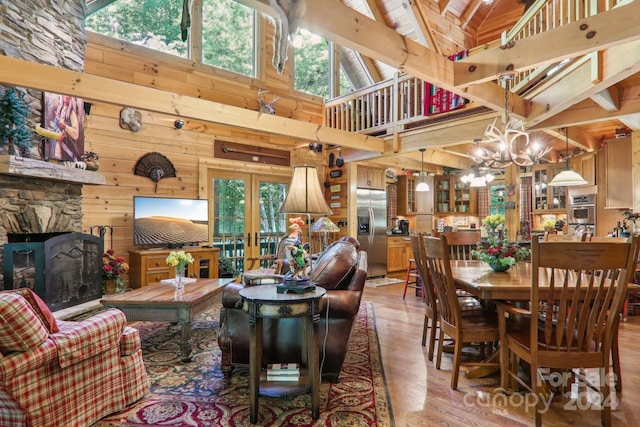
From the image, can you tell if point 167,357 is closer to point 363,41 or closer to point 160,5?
point 363,41

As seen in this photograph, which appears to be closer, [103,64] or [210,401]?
[210,401]

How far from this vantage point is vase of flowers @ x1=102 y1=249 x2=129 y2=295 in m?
4.48

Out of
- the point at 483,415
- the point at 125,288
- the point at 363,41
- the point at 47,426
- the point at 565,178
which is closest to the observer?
the point at 47,426

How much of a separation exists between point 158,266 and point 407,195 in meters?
5.65

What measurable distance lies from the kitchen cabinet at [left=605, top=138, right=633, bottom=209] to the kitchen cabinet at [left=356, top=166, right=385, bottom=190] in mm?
3849

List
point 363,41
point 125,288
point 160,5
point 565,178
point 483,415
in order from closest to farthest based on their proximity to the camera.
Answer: point 483,415, point 363,41, point 565,178, point 125,288, point 160,5

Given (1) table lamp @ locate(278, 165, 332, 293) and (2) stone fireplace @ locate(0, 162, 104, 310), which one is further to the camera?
(2) stone fireplace @ locate(0, 162, 104, 310)

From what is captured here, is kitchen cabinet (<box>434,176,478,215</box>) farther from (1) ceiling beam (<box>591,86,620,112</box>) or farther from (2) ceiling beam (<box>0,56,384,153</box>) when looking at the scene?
(1) ceiling beam (<box>591,86,620,112</box>)

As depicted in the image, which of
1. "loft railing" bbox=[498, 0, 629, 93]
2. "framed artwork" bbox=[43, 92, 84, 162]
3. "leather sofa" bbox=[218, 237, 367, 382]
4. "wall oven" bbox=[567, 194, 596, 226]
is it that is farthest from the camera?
"wall oven" bbox=[567, 194, 596, 226]

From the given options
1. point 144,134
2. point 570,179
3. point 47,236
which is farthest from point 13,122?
point 570,179

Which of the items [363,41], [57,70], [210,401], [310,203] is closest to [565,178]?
[363,41]

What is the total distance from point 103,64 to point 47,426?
15.6 ft

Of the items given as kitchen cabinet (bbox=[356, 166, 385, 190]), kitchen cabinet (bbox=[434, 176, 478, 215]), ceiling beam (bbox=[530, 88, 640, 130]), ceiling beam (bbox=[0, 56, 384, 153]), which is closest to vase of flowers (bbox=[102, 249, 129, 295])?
ceiling beam (bbox=[0, 56, 384, 153])

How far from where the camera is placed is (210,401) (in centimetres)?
218
